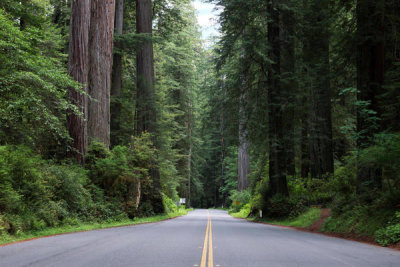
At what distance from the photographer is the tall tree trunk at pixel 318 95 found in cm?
1891

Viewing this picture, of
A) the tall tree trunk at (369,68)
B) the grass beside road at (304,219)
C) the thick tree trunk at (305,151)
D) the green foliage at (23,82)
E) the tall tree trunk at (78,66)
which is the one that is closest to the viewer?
the green foliage at (23,82)

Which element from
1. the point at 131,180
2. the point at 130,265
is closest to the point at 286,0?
the point at 131,180

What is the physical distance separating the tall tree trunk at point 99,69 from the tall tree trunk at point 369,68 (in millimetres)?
13207

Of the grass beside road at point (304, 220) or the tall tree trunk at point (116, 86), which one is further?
the tall tree trunk at point (116, 86)

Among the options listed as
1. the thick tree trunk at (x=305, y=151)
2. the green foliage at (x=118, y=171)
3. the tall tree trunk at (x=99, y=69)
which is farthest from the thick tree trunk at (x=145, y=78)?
the thick tree trunk at (x=305, y=151)

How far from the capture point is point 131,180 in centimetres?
1936

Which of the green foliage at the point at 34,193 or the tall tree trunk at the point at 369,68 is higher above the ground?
the tall tree trunk at the point at 369,68

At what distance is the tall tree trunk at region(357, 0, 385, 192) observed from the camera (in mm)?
13516

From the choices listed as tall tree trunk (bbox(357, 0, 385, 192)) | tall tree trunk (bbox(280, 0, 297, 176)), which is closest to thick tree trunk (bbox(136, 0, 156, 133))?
tall tree trunk (bbox(280, 0, 297, 176))

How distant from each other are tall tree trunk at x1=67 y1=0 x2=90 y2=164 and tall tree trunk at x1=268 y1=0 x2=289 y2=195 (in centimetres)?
1007

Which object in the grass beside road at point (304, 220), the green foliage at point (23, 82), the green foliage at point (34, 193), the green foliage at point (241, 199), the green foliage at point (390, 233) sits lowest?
the green foliage at point (241, 199)

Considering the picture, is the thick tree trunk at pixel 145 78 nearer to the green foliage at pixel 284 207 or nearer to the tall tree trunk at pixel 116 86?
the tall tree trunk at pixel 116 86

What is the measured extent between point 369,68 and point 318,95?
223 inches

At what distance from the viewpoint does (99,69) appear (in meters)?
20.4
